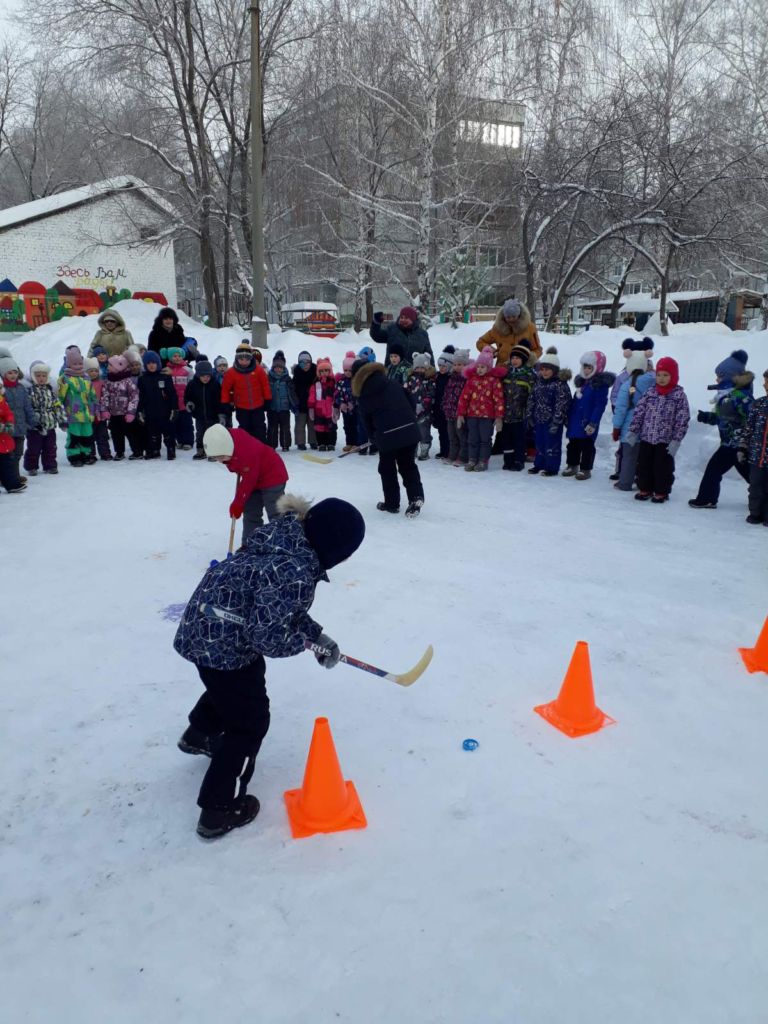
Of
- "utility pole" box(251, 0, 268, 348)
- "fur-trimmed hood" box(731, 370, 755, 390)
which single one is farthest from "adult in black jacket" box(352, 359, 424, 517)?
"utility pole" box(251, 0, 268, 348)

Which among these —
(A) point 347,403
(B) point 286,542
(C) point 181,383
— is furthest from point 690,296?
(B) point 286,542

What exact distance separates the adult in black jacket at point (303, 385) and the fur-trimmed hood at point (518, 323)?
2.96 metres

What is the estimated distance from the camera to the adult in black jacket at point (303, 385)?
10414 millimetres

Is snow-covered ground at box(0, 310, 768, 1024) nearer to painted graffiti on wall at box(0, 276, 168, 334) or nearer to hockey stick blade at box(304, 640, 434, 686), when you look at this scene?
hockey stick blade at box(304, 640, 434, 686)

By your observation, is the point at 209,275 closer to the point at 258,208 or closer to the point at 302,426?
the point at 258,208

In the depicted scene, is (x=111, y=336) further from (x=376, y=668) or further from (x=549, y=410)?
(x=376, y=668)

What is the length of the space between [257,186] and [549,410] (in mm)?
9639

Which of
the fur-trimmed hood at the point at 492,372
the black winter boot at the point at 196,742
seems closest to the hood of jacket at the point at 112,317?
the fur-trimmed hood at the point at 492,372

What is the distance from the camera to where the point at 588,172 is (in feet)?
49.2

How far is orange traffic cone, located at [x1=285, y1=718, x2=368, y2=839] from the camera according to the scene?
8.69 feet

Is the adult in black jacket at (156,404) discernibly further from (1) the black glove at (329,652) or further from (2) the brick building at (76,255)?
(2) the brick building at (76,255)

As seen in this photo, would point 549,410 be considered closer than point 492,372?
Yes

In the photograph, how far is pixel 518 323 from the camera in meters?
9.26

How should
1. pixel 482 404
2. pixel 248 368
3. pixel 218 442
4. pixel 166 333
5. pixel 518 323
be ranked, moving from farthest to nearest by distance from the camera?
pixel 166 333
pixel 518 323
pixel 248 368
pixel 482 404
pixel 218 442
